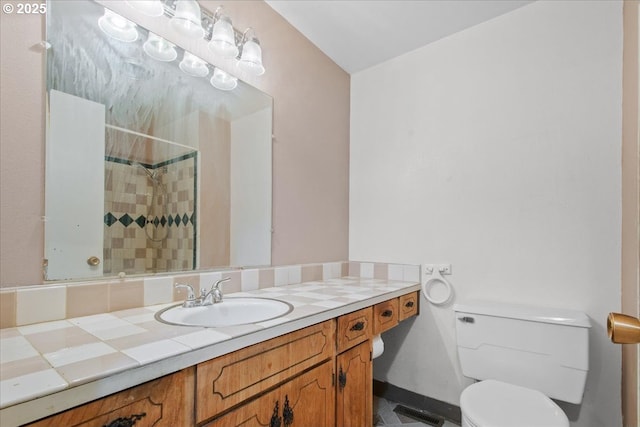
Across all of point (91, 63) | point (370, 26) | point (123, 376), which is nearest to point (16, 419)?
point (123, 376)

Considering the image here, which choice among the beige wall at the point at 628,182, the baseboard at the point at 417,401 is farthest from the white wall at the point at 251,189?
the beige wall at the point at 628,182

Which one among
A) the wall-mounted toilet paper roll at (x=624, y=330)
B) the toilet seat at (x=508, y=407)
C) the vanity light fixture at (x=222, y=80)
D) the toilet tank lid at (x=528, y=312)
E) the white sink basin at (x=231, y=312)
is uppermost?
the vanity light fixture at (x=222, y=80)

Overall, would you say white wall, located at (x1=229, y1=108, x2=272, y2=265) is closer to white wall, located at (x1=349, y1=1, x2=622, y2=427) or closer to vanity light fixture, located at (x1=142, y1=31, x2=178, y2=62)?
vanity light fixture, located at (x1=142, y1=31, x2=178, y2=62)

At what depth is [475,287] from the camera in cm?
178

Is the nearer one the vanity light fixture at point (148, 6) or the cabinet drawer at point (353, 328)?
the vanity light fixture at point (148, 6)

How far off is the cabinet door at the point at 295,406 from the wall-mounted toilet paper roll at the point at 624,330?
846mm

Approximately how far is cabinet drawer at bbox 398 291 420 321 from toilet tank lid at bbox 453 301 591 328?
28 cm

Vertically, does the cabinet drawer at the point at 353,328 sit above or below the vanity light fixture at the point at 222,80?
below

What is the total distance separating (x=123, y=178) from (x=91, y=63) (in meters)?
0.39

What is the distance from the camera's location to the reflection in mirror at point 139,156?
101 cm

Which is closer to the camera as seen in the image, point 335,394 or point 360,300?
point 335,394

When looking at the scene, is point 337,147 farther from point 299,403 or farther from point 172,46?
point 299,403

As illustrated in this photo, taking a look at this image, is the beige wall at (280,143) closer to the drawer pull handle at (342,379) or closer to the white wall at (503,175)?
the white wall at (503,175)

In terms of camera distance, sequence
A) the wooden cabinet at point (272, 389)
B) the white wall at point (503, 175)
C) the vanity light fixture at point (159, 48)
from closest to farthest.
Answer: the wooden cabinet at point (272, 389) < the vanity light fixture at point (159, 48) < the white wall at point (503, 175)
